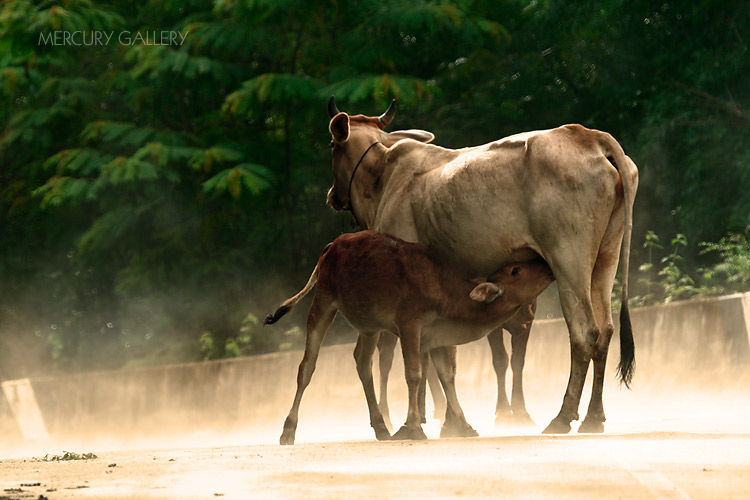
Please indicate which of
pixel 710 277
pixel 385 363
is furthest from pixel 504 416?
pixel 710 277

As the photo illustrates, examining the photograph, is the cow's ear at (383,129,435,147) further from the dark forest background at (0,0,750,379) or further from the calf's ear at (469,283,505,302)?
the dark forest background at (0,0,750,379)

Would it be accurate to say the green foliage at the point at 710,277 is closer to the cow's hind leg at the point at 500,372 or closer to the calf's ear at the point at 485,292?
the cow's hind leg at the point at 500,372

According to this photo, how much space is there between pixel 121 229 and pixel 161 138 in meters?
1.62

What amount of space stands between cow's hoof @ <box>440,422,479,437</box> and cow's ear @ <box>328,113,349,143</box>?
2.70m

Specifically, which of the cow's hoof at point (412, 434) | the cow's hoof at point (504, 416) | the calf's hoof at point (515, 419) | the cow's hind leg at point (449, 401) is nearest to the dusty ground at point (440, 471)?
the cow's hoof at point (412, 434)

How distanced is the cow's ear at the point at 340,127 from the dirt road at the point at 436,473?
333 centimetres

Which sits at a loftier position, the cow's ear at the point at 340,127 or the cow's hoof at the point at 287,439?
the cow's ear at the point at 340,127

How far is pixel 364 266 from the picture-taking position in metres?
8.70

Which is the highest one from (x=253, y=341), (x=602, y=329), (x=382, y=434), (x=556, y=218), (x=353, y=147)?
(x=353, y=147)

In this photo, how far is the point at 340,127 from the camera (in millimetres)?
10000

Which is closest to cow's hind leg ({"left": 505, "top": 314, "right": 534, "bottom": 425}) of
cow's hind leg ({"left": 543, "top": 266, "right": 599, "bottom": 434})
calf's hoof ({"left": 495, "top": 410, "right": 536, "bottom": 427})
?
calf's hoof ({"left": 495, "top": 410, "right": 536, "bottom": 427})

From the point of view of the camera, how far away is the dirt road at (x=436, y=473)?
5.09 metres

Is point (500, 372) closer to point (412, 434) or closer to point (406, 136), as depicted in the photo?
point (406, 136)

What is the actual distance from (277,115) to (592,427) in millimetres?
10348
